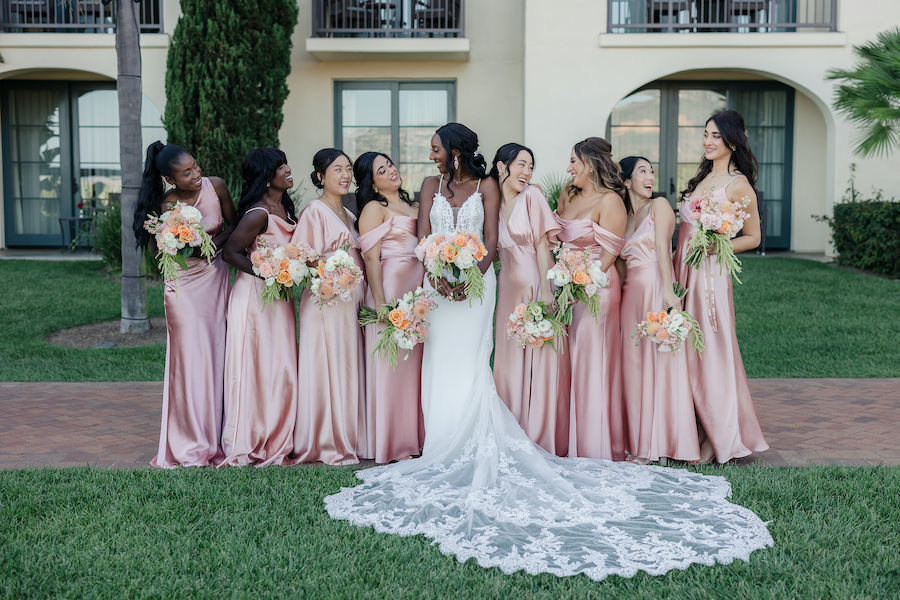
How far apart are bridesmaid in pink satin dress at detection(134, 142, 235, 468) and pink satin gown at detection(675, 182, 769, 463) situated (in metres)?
2.93

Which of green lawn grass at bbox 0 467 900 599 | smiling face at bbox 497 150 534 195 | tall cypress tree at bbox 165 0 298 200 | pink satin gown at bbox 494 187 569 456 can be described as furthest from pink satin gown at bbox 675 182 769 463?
tall cypress tree at bbox 165 0 298 200

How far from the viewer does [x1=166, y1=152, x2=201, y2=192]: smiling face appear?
475 centimetres

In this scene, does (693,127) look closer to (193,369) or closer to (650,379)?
(650,379)

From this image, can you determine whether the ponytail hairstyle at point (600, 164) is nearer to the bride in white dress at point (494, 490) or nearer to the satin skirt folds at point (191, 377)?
the bride in white dress at point (494, 490)

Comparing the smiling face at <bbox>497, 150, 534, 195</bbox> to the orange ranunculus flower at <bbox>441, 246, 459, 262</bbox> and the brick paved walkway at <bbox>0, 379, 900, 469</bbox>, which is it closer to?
the orange ranunculus flower at <bbox>441, 246, 459, 262</bbox>

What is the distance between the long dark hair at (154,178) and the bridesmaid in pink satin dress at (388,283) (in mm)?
1094

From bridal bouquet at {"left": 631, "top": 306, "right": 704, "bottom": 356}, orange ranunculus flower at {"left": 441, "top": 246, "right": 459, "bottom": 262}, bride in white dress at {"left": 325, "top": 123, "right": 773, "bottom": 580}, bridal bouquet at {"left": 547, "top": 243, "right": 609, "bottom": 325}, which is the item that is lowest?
bride in white dress at {"left": 325, "top": 123, "right": 773, "bottom": 580}

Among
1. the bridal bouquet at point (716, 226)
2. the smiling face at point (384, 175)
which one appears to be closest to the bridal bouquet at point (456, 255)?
the smiling face at point (384, 175)

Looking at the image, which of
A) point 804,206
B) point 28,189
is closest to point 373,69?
point 28,189

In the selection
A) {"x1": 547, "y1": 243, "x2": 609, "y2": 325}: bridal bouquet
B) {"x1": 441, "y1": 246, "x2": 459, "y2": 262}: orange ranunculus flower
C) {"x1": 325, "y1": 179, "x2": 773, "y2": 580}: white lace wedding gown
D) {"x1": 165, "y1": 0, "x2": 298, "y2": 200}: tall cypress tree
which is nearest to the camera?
{"x1": 325, "y1": 179, "x2": 773, "y2": 580}: white lace wedding gown

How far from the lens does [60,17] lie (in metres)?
15.0

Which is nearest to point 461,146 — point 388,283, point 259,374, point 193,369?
point 388,283

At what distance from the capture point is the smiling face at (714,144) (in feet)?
15.7

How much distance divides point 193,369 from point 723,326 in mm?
3254
